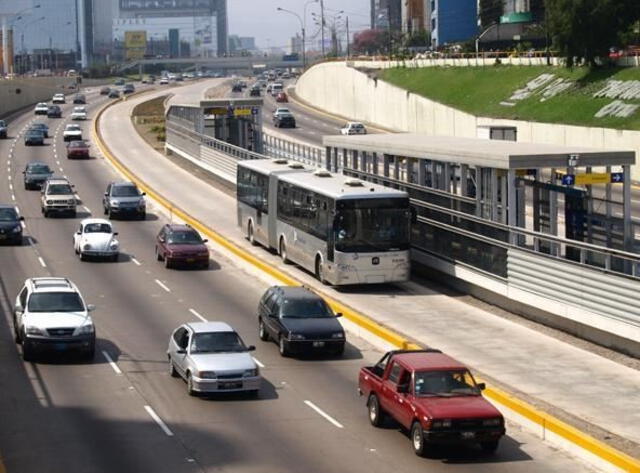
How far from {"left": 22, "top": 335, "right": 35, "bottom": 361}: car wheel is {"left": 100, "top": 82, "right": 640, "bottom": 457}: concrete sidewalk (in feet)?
26.0

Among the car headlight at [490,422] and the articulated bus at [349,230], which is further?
the articulated bus at [349,230]

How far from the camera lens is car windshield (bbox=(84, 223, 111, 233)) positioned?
41094 millimetres

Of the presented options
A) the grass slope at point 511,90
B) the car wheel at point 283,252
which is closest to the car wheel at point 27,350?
the car wheel at point 283,252

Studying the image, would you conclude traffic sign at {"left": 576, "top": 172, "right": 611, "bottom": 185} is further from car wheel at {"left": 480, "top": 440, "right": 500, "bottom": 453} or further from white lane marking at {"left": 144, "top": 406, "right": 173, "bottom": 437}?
white lane marking at {"left": 144, "top": 406, "right": 173, "bottom": 437}

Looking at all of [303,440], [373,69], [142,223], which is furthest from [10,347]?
[373,69]

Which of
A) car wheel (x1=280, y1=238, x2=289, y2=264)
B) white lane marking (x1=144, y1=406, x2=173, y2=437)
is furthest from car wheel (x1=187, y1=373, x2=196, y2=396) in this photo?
car wheel (x1=280, y1=238, x2=289, y2=264)

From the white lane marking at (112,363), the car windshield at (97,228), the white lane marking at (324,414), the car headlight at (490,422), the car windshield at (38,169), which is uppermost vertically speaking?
the car windshield at (38,169)

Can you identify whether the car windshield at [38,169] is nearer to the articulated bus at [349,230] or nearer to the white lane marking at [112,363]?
the articulated bus at [349,230]

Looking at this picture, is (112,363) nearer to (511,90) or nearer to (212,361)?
(212,361)

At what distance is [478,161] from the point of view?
30.5 meters

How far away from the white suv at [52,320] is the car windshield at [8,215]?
53.3 ft

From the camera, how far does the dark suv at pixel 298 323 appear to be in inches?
1022

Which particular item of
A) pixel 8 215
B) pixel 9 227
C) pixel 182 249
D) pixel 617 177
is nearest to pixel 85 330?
pixel 617 177

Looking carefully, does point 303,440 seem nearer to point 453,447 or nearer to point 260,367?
point 453,447
